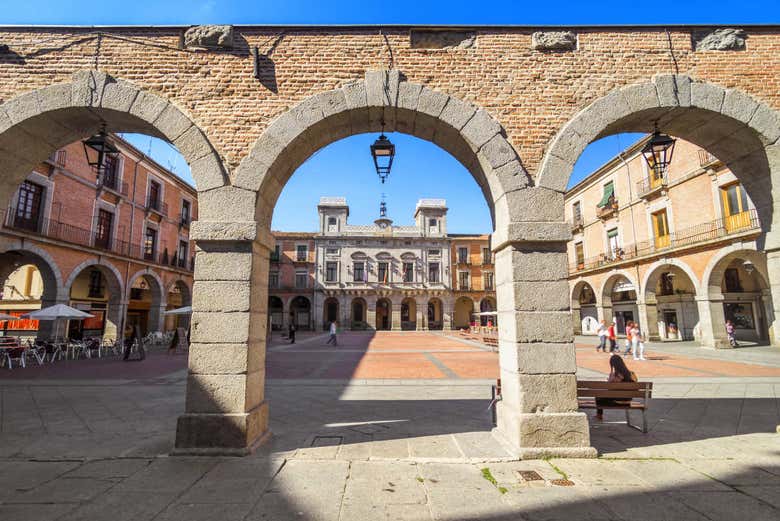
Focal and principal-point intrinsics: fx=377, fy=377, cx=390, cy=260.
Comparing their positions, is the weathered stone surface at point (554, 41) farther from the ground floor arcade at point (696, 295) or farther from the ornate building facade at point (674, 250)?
the ground floor arcade at point (696, 295)

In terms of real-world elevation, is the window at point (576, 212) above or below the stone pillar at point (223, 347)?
above

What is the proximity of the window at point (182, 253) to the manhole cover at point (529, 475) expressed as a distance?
82.6 ft

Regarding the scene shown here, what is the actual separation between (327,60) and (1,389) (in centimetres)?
972

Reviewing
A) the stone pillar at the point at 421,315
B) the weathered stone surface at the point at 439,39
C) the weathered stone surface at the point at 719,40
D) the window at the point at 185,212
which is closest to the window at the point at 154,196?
Answer: the window at the point at 185,212

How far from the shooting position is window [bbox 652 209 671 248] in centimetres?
1908

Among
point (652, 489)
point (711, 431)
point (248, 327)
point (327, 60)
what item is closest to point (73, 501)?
point (248, 327)

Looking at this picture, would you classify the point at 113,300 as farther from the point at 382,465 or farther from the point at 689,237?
the point at 689,237

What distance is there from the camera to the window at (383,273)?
128ft

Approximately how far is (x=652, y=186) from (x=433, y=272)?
73.9 feet

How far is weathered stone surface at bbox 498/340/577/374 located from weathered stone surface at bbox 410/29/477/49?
386cm

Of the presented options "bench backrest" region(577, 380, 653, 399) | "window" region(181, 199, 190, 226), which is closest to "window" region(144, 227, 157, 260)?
"window" region(181, 199, 190, 226)

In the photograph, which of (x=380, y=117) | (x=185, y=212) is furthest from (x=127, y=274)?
(x=380, y=117)

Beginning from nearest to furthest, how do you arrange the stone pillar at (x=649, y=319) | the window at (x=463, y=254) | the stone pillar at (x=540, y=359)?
the stone pillar at (x=540, y=359)
the stone pillar at (x=649, y=319)
the window at (x=463, y=254)

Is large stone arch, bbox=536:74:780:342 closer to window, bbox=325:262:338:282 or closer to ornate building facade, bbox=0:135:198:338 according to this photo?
ornate building facade, bbox=0:135:198:338
